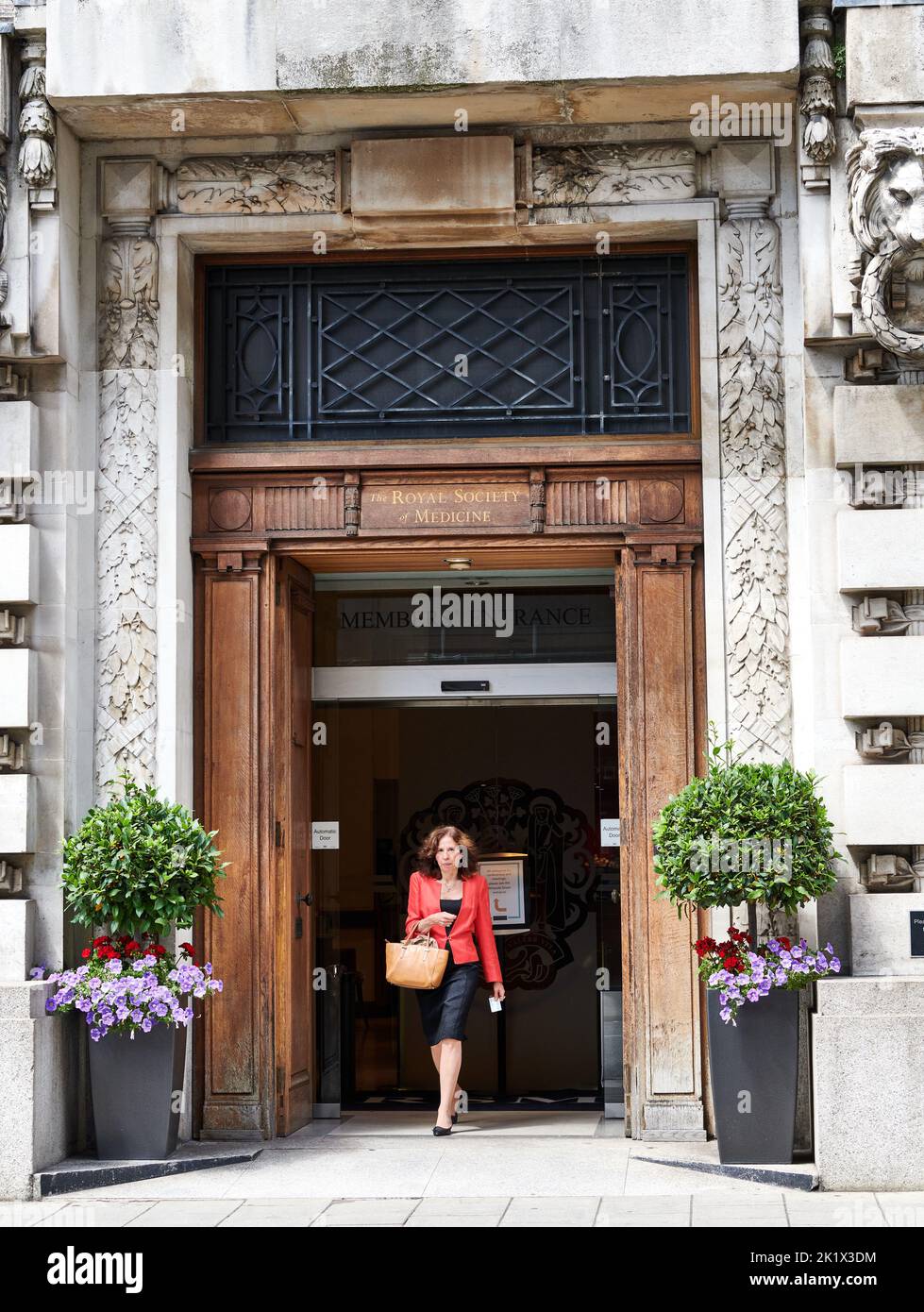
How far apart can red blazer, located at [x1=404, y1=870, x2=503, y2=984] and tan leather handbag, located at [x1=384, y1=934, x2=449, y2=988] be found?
0.14 meters

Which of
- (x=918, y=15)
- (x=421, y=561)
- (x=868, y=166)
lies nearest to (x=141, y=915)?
(x=421, y=561)

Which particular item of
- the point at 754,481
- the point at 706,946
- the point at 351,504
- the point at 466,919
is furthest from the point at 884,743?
the point at 351,504

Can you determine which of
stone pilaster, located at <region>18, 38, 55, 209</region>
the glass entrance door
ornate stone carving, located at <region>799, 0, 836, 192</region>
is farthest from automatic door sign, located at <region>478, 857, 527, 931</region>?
stone pilaster, located at <region>18, 38, 55, 209</region>

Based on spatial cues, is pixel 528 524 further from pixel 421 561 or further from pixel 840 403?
pixel 840 403

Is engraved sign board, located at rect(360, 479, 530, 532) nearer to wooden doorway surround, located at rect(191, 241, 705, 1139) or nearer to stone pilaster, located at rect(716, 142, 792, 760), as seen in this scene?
wooden doorway surround, located at rect(191, 241, 705, 1139)

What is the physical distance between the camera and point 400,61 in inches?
417

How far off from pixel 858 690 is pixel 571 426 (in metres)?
2.74

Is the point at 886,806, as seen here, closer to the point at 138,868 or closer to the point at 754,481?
the point at 754,481

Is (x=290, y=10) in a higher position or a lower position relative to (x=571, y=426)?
higher

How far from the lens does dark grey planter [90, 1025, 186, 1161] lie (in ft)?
34.0

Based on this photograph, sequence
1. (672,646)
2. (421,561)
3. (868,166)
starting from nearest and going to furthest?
(868,166)
(672,646)
(421,561)

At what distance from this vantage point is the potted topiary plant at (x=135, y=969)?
402 inches

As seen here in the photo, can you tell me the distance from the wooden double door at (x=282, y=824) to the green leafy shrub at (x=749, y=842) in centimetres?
106

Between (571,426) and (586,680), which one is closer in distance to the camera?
(571,426)
